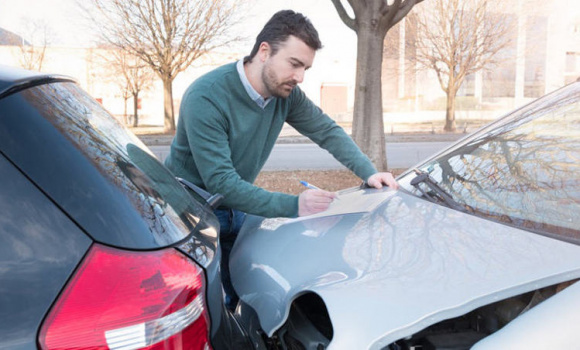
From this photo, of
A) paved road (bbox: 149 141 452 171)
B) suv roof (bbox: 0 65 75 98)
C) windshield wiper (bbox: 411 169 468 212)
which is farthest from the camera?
paved road (bbox: 149 141 452 171)

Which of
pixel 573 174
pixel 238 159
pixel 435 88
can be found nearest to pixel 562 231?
pixel 573 174

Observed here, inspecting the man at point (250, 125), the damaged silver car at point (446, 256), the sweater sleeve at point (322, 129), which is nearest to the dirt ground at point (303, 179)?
the sweater sleeve at point (322, 129)

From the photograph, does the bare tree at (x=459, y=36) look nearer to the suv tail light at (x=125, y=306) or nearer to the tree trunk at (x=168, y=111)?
the tree trunk at (x=168, y=111)

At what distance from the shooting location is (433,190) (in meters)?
2.33

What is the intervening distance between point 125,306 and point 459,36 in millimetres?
26228

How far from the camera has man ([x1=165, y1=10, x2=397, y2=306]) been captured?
7.64ft

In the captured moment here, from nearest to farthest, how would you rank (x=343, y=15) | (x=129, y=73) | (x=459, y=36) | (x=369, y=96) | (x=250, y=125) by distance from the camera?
(x=250, y=125) < (x=343, y=15) < (x=369, y=96) < (x=459, y=36) < (x=129, y=73)

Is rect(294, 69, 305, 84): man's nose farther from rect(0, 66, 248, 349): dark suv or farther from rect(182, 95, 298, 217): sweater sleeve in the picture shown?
rect(0, 66, 248, 349): dark suv

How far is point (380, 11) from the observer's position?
8.34 meters

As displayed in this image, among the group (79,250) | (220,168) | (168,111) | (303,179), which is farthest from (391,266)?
(168,111)

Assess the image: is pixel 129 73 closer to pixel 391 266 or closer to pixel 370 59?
pixel 370 59

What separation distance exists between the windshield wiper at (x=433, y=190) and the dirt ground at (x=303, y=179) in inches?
230

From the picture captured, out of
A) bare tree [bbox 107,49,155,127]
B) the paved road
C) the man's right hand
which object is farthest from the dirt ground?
bare tree [bbox 107,49,155,127]

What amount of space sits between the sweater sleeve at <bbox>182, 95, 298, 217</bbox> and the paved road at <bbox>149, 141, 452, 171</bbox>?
33.9 feet
